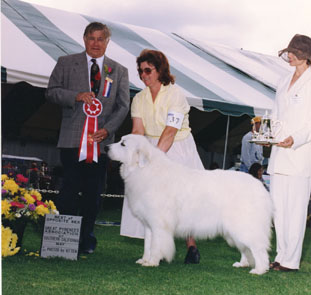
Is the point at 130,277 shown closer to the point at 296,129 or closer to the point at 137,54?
the point at 296,129

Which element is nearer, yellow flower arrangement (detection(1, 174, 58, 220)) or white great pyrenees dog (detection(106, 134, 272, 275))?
white great pyrenees dog (detection(106, 134, 272, 275))

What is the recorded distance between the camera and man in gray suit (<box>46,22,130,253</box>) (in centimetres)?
503

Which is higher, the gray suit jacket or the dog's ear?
the gray suit jacket

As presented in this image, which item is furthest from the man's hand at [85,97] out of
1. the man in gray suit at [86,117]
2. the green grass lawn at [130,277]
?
the green grass lawn at [130,277]

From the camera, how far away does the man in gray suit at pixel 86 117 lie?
16.5ft

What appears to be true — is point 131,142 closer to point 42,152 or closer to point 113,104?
point 113,104

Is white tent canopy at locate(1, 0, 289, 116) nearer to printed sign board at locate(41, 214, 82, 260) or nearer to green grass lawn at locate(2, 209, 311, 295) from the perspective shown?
printed sign board at locate(41, 214, 82, 260)

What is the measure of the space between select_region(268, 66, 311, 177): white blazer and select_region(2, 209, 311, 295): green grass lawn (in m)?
0.98

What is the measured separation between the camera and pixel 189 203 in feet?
15.2

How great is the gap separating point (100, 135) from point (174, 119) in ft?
2.46

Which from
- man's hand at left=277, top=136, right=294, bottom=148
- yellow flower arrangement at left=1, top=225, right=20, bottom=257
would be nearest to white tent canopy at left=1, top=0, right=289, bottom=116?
yellow flower arrangement at left=1, top=225, right=20, bottom=257

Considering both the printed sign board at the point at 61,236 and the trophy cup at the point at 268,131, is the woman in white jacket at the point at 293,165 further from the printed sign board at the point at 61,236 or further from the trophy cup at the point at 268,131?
the printed sign board at the point at 61,236

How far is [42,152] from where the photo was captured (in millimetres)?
15648

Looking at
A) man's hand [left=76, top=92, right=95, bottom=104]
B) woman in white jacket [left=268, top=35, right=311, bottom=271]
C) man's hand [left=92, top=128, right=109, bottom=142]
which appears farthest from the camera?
man's hand [left=92, top=128, right=109, bottom=142]
